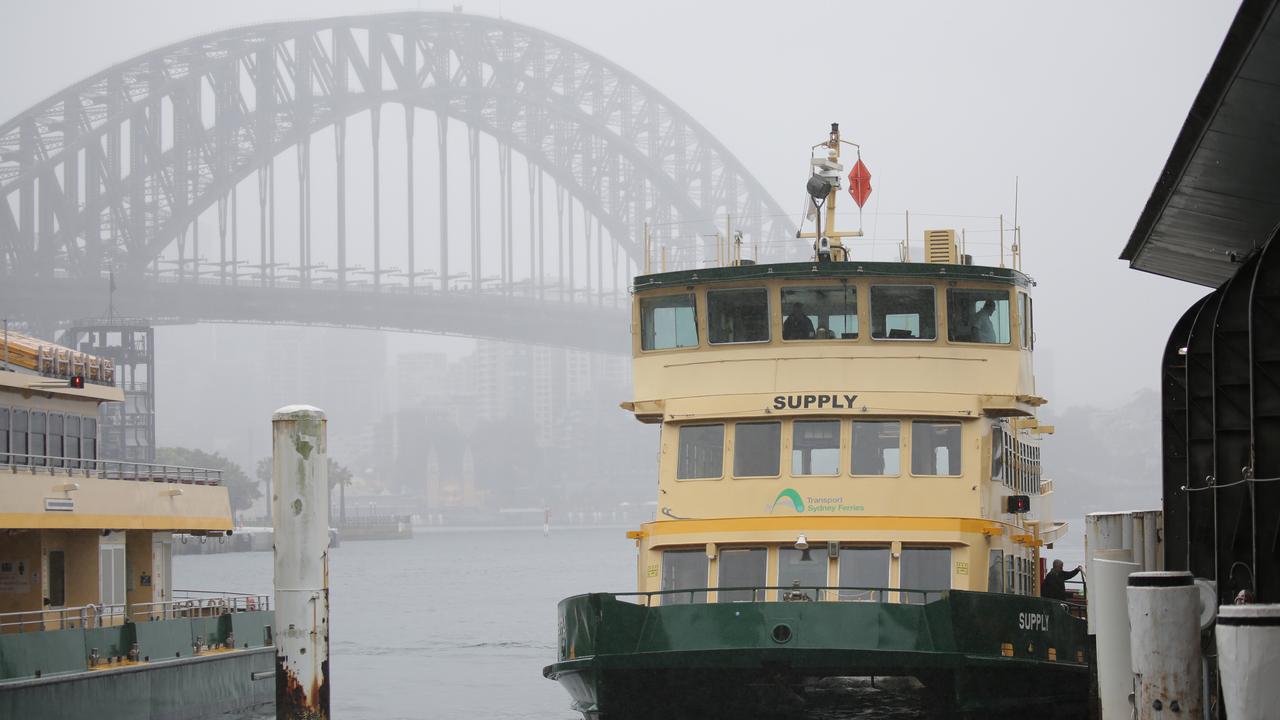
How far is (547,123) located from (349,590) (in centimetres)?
8529

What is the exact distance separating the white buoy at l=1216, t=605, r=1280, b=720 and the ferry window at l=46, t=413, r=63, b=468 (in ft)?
69.8

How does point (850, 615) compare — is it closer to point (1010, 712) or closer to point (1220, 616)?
point (1010, 712)

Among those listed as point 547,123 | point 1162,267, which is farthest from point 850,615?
point 547,123

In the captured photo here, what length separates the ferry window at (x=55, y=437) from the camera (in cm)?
2884

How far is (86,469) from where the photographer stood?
94.3ft

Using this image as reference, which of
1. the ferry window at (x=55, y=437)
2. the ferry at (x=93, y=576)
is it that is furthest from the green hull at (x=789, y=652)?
the ferry window at (x=55, y=437)

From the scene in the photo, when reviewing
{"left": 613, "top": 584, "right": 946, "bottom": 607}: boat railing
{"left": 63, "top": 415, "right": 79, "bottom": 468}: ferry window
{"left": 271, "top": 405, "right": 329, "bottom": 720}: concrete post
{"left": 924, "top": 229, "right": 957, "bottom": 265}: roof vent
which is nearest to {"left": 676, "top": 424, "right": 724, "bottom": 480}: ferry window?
{"left": 613, "top": 584, "right": 946, "bottom": 607}: boat railing

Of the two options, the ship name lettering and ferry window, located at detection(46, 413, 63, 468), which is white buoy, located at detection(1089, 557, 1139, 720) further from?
ferry window, located at detection(46, 413, 63, 468)

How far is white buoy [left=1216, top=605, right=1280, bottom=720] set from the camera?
11531 millimetres

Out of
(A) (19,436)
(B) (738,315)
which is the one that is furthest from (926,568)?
(A) (19,436)

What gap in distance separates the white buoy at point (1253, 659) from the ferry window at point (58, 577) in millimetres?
21415

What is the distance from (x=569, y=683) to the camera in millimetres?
20078

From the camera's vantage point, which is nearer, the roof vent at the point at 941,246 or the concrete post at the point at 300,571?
the concrete post at the point at 300,571

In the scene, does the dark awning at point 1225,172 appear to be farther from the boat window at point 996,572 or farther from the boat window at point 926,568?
the boat window at point 926,568
